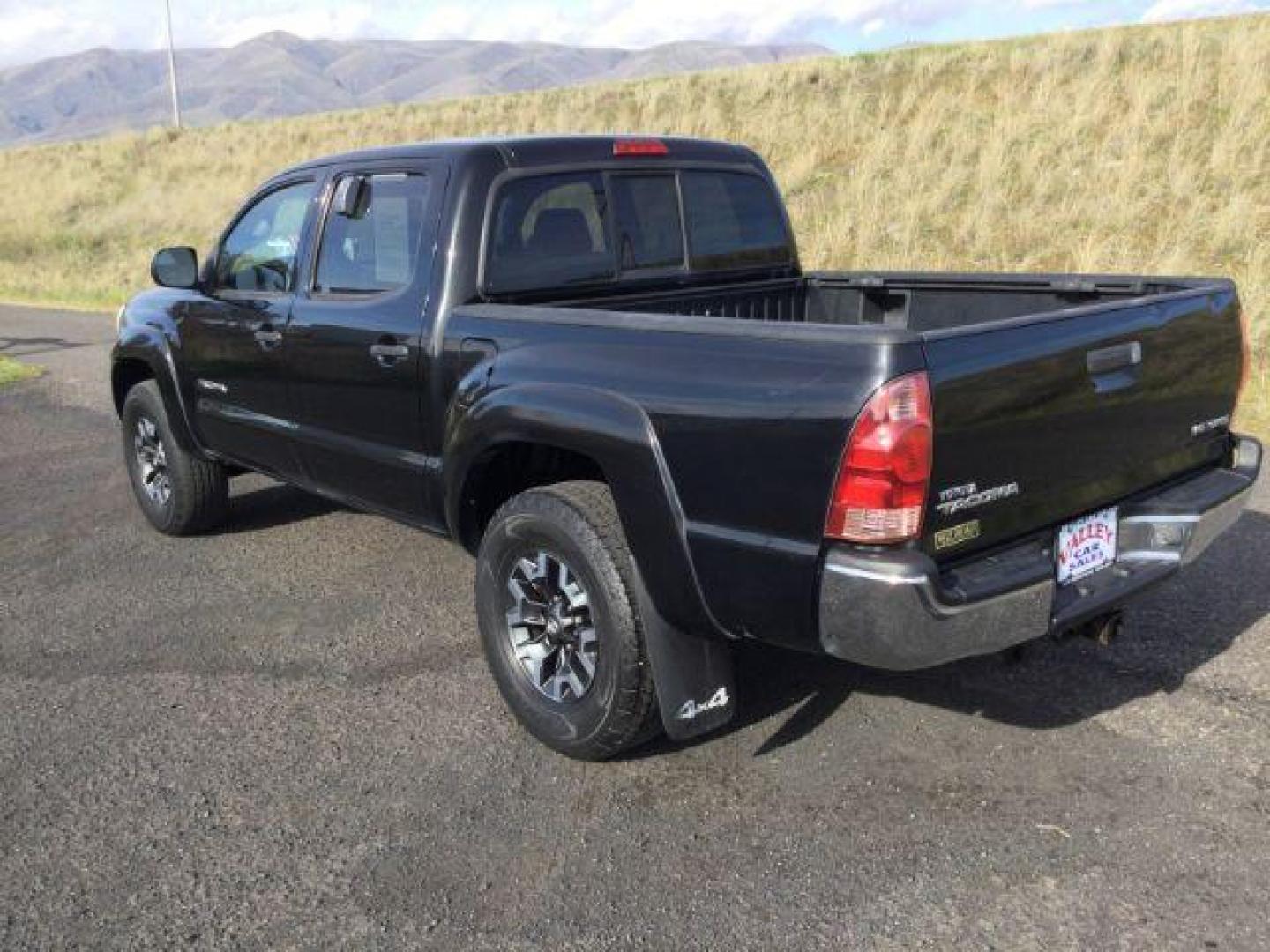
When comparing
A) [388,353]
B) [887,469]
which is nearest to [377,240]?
[388,353]

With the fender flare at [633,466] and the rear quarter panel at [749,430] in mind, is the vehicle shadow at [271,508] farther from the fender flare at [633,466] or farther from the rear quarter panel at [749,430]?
the rear quarter panel at [749,430]

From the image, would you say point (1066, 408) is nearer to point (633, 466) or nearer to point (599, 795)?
point (633, 466)

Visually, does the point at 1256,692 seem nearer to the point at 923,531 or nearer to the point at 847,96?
the point at 923,531

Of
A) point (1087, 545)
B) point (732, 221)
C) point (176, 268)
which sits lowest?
point (1087, 545)

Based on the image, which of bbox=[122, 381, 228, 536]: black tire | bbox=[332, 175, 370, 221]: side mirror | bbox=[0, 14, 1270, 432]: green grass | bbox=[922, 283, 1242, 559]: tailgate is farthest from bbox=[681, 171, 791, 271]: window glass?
bbox=[0, 14, 1270, 432]: green grass

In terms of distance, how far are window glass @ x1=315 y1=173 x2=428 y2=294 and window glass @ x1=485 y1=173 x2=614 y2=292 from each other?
0.98 ft

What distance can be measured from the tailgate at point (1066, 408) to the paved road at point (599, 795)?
81 cm

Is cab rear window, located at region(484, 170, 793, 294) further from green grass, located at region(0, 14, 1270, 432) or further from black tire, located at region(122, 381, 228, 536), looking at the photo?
green grass, located at region(0, 14, 1270, 432)

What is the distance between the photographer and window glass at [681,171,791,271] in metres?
4.39

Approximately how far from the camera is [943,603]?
8.62 ft

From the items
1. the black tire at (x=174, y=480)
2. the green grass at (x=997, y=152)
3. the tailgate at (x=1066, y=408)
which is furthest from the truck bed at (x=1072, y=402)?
the green grass at (x=997, y=152)

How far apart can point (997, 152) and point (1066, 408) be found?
46.2 ft

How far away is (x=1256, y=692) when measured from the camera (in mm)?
3682

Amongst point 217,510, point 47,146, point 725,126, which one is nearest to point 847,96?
point 725,126
